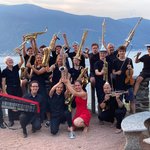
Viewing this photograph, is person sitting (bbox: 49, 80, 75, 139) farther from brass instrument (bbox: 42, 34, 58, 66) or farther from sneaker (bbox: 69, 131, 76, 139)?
brass instrument (bbox: 42, 34, 58, 66)

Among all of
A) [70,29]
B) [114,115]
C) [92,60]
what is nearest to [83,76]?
[92,60]

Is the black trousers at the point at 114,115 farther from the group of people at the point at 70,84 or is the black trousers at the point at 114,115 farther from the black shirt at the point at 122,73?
the black shirt at the point at 122,73

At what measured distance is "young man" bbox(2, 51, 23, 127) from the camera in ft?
25.2

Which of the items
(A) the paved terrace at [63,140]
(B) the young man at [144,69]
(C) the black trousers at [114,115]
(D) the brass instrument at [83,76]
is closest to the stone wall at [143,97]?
(B) the young man at [144,69]

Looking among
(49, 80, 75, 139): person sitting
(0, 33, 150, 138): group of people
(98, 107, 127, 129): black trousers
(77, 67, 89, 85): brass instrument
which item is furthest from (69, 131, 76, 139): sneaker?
(77, 67, 89, 85): brass instrument

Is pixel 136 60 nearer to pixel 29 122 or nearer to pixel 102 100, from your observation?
pixel 102 100

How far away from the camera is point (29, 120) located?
7480 millimetres

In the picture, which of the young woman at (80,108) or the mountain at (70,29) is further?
the mountain at (70,29)

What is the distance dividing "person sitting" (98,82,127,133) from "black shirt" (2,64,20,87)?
1.87 metres

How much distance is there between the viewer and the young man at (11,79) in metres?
7.69

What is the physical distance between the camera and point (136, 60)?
809 cm

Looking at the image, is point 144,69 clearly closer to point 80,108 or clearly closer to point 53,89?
point 80,108

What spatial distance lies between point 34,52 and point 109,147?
290 cm

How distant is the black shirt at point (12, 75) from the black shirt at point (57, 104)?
89 cm
